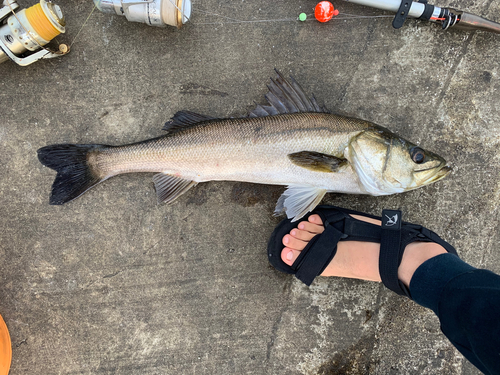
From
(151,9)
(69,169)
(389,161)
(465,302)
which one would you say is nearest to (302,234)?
(389,161)

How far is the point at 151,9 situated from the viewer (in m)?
2.35

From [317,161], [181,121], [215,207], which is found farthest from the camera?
[215,207]

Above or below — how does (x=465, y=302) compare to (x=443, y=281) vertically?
above

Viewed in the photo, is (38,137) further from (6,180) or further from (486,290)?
(486,290)

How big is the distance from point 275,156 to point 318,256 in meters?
0.93

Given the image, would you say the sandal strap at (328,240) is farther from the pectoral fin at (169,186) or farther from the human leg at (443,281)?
the pectoral fin at (169,186)

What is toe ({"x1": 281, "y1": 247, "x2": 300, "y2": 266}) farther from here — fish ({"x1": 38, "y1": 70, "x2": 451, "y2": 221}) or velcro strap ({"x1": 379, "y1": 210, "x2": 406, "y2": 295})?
velcro strap ({"x1": 379, "y1": 210, "x2": 406, "y2": 295})

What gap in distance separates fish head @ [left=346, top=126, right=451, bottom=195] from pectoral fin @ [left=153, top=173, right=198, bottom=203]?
1.34m

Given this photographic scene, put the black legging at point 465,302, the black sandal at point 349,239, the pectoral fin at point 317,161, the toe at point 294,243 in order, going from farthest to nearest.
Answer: the toe at point 294,243, the black sandal at point 349,239, the pectoral fin at point 317,161, the black legging at point 465,302

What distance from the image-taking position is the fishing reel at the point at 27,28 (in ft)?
7.63

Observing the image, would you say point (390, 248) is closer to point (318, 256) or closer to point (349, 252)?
point (349, 252)

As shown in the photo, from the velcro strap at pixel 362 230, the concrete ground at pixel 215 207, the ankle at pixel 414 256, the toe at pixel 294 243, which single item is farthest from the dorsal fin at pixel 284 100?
the ankle at pixel 414 256

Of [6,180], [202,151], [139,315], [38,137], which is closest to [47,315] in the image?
[139,315]

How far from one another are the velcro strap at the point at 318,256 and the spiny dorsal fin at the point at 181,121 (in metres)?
1.37
